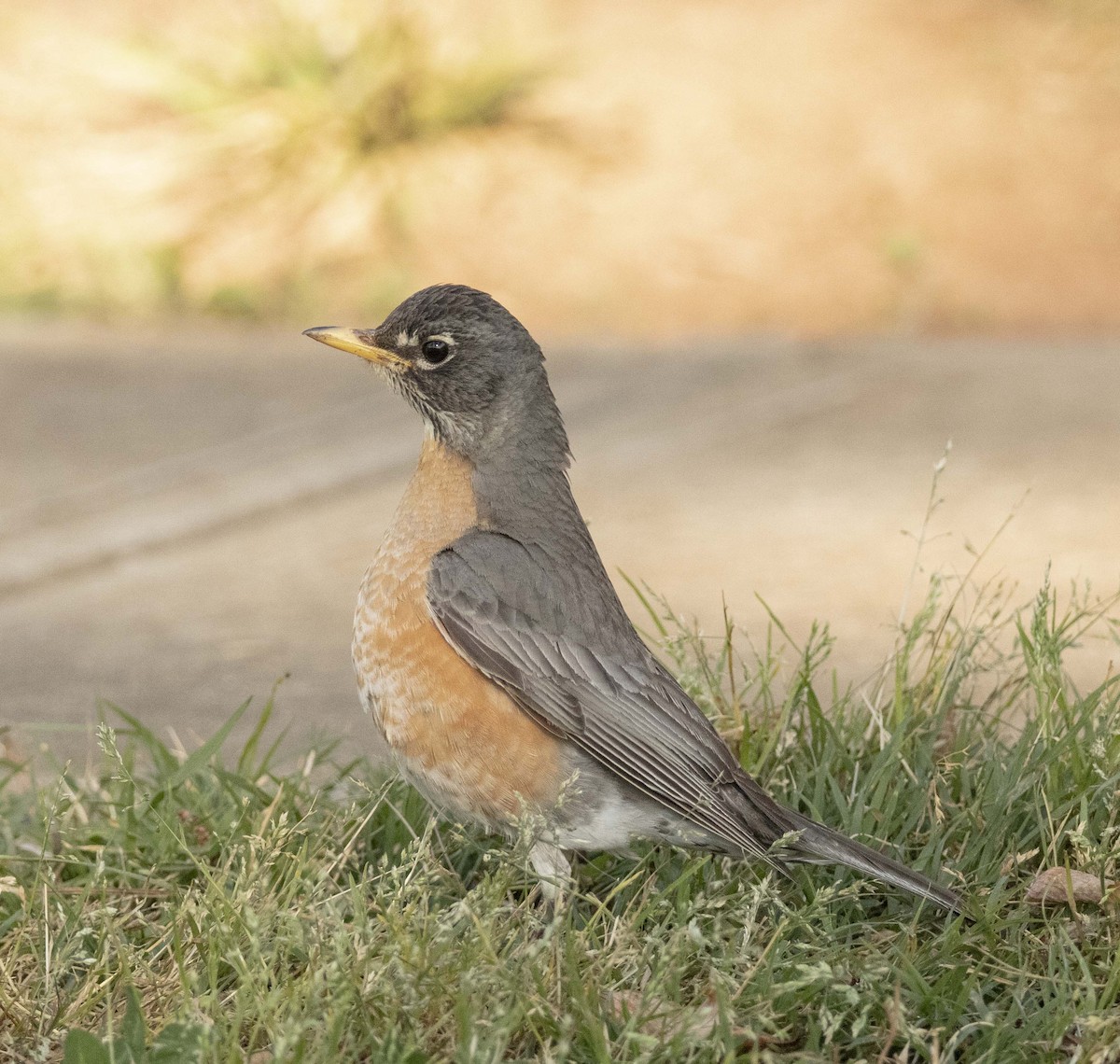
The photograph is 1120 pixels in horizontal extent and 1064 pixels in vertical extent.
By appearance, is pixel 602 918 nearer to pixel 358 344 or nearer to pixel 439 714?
pixel 439 714

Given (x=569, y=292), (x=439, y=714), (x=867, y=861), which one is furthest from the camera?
(x=569, y=292)

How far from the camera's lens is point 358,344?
359cm

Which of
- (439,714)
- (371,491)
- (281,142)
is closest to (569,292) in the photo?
(281,142)

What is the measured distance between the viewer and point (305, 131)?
11.9m

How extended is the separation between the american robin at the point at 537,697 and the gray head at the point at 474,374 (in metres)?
0.08

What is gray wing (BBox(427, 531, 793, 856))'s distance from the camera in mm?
3201

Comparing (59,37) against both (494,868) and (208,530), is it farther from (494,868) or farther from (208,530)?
(494,868)

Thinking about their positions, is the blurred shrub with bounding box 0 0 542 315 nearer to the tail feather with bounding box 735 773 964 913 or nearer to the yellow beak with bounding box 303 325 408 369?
the yellow beak with bounding box 303 325 408 369

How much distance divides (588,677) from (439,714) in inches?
11.9

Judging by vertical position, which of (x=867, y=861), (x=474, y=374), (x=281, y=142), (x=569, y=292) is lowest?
(x=867, y=861)

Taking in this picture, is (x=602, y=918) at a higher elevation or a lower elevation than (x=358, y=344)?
lower

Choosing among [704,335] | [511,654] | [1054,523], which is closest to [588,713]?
[511,654]

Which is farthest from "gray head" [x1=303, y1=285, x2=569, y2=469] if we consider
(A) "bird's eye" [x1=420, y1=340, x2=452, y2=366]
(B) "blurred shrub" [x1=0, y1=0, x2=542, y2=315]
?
(B) "blurred shrub" [x1=0, y1=0, x2=542, y2=315]

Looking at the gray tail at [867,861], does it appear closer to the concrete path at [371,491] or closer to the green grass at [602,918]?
the green grass at [602,918]
